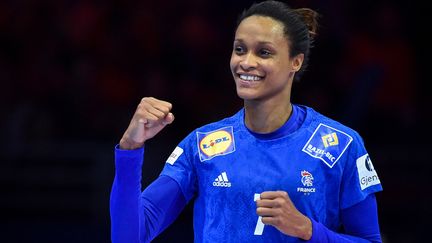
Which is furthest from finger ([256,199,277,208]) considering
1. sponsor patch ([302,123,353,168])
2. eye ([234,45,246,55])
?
eye ([234,45,246,55])

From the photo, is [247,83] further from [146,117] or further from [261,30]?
[146,117]

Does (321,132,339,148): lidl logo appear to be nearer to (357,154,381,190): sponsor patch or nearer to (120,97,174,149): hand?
(357,154,381,190): sponsor patch

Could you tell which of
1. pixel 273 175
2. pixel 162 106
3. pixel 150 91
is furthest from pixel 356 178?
pixel 150 91

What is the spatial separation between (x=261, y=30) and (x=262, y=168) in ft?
1.55

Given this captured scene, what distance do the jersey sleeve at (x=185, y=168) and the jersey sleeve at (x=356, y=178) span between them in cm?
54

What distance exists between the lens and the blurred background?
564cm

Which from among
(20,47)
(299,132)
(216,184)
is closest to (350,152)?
(299,132)

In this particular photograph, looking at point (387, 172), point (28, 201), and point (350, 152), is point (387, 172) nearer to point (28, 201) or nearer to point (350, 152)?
point (28, 201)

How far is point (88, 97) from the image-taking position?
6.24 metres

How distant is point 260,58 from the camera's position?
292 centimetres

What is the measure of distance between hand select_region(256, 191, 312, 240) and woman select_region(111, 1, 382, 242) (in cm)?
3

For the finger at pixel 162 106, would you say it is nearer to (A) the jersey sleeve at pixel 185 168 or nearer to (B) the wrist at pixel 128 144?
(B) the wrist at pixel 128 144

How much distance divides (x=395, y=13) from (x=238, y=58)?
11.7 ft

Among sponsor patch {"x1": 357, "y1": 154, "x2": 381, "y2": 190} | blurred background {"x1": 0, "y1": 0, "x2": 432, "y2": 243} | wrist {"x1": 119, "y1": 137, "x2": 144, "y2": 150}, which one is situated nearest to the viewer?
wrist {"x1": 119, "y1": 137, "x2": 144, "y2": 150}
